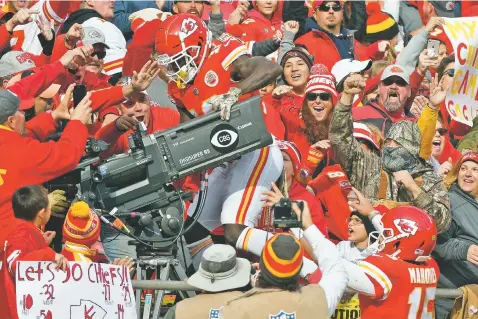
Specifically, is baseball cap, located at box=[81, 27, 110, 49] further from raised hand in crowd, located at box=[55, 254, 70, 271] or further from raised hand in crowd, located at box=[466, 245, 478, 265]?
raised hand in crowd, located at box=[466, 245, 478, 265]

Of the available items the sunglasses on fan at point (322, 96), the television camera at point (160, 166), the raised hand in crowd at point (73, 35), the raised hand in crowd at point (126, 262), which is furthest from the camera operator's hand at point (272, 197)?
the raised hand in crowd at point (73, 35)

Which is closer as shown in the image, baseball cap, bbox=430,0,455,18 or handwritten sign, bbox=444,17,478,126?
handwritten sign, bbox=444,17,478,126

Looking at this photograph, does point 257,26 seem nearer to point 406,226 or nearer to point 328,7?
point 328,7

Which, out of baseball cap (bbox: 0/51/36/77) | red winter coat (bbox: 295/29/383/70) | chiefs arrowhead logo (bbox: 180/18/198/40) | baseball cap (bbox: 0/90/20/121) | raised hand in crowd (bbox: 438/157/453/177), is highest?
chiefs arrowhead logo (bbox: 180/18/198/40)

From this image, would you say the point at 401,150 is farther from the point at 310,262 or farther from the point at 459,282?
the point at 310,262

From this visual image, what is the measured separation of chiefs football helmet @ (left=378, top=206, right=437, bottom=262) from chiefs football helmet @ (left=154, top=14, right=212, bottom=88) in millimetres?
1877

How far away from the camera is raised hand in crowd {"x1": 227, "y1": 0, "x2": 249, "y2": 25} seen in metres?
13.5

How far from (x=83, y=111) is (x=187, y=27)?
3.26ft

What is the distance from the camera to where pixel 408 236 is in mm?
8422

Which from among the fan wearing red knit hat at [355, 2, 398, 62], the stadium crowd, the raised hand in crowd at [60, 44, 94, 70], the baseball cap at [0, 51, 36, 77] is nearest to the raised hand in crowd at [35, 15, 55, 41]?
the stadium crowd

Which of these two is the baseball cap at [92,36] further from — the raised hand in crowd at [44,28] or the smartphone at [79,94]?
the smartphone at [79,94]

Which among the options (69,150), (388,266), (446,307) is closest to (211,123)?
(69,150)

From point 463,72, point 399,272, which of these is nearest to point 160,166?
point 399,272

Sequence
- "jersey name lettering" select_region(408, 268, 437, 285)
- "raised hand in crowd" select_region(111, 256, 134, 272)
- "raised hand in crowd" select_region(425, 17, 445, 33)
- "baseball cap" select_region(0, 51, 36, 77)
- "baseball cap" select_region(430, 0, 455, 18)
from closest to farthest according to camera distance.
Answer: "jersey name lettering" select_region(408, 268, 437, 285)
"raised hand in crowd" select_region(111, 256, 134, 272)
"baseball cap" select_region(0, 51, 36, 77)
"raised hand in crowd" select_region(425, 17, 445, 33)
"baseball cap" select_region(430, 0, 455, 18)
